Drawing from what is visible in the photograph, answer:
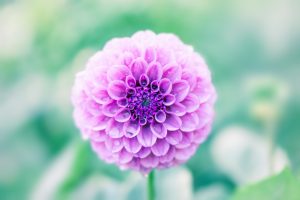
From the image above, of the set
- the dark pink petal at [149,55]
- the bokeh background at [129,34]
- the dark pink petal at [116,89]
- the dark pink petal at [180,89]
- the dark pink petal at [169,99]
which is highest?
the bokeh background at [129,34]

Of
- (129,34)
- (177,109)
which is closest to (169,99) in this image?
(177,109)

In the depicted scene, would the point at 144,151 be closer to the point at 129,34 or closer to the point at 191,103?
the point at 191,103

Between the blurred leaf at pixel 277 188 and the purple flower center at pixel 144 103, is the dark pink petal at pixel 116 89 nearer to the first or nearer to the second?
the purple flower center at pixel 144 103

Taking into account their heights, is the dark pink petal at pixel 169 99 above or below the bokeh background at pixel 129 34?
below

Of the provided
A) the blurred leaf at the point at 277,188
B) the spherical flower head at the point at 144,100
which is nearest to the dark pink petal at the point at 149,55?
the spherical flower head at the point at 144,100

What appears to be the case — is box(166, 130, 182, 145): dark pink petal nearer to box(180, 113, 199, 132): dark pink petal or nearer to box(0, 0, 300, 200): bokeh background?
box(180, 113, 199, 132): dark pink petal

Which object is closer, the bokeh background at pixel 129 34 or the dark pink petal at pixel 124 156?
Result: the dark pink petal at pixel 124 156

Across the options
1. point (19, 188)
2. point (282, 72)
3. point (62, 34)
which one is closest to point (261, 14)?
point (282, 72)
